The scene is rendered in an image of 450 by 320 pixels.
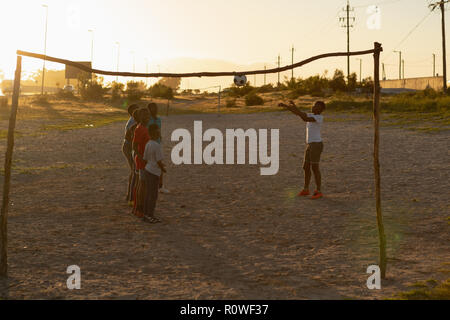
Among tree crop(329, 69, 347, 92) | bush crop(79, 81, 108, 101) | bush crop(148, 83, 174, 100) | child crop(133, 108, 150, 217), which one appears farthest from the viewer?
bush crop(79, 81, 108, 101)

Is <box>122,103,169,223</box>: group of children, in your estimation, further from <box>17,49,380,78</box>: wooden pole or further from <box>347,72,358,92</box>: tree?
<box>347,72,358,92</box>: tree

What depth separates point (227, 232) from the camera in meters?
7.43

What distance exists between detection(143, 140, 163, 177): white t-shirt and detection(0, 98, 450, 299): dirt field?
0.89 meters

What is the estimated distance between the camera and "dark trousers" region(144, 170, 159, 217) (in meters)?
7.67

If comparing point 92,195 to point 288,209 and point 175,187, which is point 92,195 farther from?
point 288,209

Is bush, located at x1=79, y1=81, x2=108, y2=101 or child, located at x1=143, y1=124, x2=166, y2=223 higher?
bush, located at x1=79, y1=81, x2=108, y2=101

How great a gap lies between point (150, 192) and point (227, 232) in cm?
137

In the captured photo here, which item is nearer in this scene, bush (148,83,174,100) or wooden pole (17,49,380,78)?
wooden pole (17,49,380,78)

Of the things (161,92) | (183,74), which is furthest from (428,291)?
Result: (161,92)

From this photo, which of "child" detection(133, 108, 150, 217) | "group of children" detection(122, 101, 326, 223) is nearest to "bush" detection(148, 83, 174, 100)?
"group of children" detection(122, 101, 326, 223)

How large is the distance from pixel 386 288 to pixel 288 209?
3.83 m

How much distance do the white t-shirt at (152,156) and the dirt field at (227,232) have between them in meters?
0.89

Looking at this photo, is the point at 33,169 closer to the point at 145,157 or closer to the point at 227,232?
the point at 145,157

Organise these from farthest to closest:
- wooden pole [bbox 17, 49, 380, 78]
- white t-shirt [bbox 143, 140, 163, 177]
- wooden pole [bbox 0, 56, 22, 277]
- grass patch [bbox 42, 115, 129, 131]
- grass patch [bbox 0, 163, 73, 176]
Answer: grass patch [bbox 42, 115, 129, 131]
grass patch [bbox 0, 163, 73, 176]
white t-shirt [bbox 143, 140, 163, 177]
wooden pole [bbox 17, 49, 380, 78]
wooden pole [bbox 0, 56, 22, 277]
